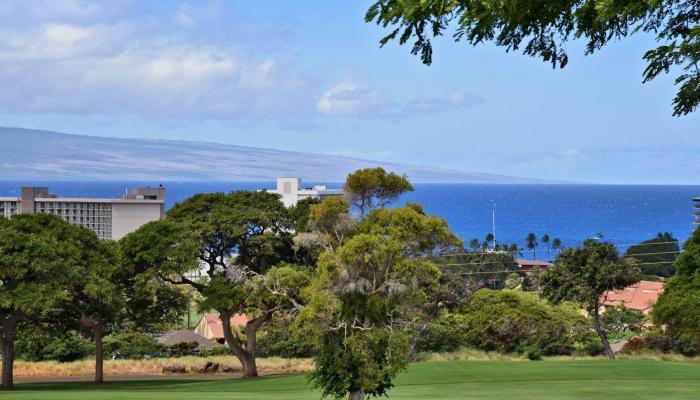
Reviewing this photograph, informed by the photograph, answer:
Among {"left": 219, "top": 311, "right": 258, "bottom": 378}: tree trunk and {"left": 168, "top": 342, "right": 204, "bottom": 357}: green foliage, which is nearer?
{"left": 219, "top": 311, "right": 258, "bottom": 378}: tree trunk

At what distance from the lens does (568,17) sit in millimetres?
7238

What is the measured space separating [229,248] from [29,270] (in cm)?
744

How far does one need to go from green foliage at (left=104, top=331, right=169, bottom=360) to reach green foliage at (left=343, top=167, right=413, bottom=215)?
17.2 meters

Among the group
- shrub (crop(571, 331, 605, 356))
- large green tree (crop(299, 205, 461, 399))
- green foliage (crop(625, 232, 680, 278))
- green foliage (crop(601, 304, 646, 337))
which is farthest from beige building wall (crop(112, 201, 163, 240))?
large green tree (crop(299, 205, 461, 399))

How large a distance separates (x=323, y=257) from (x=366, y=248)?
3.24 ft

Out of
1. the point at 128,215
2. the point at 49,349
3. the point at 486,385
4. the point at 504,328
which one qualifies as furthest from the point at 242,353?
the point at 128,215

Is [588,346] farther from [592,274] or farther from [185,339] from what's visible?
[185,339]

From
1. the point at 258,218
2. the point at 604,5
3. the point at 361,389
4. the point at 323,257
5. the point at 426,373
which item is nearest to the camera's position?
the point at 604,5

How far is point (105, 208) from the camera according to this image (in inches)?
4444

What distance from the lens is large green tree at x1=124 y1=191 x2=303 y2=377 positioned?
30.6 metres

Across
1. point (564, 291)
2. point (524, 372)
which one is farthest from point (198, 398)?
point (564, 291)

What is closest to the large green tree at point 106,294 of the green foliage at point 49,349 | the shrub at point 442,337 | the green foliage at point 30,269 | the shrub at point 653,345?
the green foliage at point 30,269

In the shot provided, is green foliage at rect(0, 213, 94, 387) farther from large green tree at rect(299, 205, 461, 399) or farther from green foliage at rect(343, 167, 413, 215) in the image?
large green tree at rect(299, 205, 461, 399)

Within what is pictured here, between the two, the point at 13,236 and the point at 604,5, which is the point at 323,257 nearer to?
the point at 13,236
